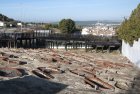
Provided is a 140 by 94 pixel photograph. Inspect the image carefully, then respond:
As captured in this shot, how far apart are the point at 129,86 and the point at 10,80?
8699 mm

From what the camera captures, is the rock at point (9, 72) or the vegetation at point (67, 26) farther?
the vegetation at point (67, 26)

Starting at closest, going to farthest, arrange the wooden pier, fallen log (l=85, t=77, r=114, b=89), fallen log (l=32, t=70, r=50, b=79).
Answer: fallen log (l=85, t=77, r=114, b=89) → fallen log (l=32, t=70, r=50, b=79) → the wooden pier

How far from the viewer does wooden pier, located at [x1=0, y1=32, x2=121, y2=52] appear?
62.0m

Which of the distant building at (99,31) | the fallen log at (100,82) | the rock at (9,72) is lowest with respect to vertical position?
the distant building at (99,31)

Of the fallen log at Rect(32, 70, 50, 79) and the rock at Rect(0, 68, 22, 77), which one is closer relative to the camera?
the rock at Rect(0, 68, 22, 77)

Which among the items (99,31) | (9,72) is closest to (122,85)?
(9,72)

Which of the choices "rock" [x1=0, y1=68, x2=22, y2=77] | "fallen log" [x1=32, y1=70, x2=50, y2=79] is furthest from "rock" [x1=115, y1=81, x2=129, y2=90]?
"rock" [x1=0, y1=68, x2=22, y2=77]

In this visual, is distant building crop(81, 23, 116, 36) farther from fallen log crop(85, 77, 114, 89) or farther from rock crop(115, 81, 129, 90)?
rock crop(115, 81, 129, 90)

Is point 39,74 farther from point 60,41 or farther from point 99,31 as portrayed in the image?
point 99,31

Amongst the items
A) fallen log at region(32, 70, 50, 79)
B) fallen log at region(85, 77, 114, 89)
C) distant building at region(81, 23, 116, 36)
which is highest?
fallen log at region(32, 70, 50, 79)

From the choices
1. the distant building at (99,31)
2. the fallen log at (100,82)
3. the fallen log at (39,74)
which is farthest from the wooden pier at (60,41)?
the fallen log at (100,82)

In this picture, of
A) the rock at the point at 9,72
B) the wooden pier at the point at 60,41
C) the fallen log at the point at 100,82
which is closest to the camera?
the fallen log at the point at 100,82

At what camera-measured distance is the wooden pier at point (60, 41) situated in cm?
6197

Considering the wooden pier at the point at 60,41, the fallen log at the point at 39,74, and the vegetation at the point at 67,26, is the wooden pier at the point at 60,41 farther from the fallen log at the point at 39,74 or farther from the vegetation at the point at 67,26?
the fallen log at the point at 39,74
